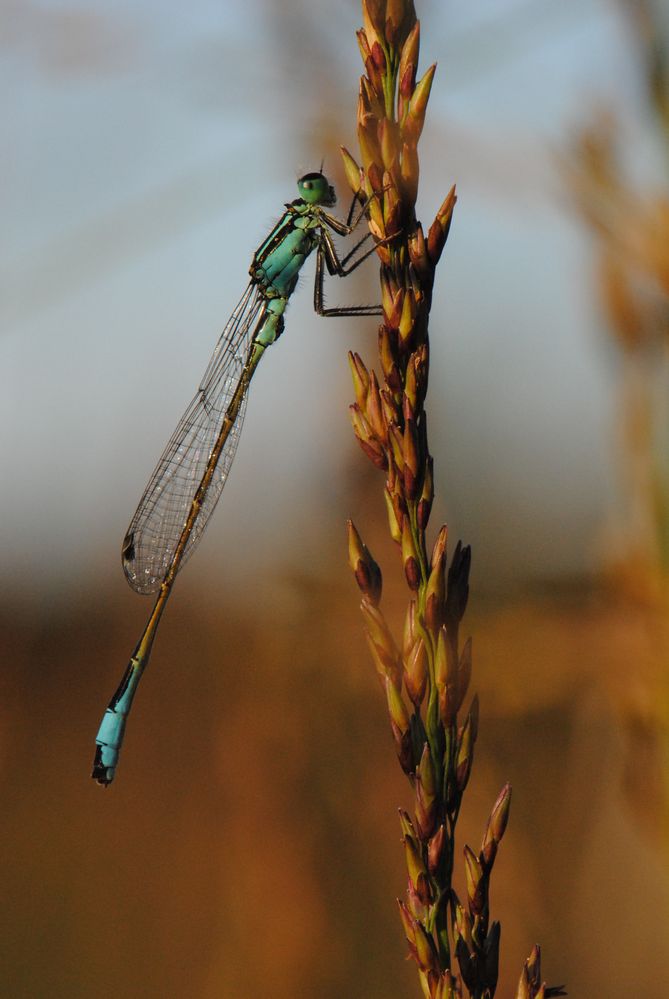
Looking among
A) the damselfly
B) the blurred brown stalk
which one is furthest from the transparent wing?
the blurred brown stalk

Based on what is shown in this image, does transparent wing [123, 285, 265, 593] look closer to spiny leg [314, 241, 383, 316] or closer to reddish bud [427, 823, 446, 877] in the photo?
spiny leg [314, 241, 383, 316]

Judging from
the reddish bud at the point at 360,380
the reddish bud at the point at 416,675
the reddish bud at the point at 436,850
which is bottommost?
the reddish bud at the point at 436,850

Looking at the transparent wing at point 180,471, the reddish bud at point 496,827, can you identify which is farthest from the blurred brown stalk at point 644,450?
the transparent wing at point 180,471

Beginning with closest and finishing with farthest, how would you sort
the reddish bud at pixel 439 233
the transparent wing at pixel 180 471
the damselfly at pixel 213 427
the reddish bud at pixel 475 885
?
the reddish bud at pixel 475 885 < the reddish bud at pixel 439 233 < the damselfly at pixel 213 427 < the transparent wing at pixel 180 471

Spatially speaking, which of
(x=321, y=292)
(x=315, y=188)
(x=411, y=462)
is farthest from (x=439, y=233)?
(x=315, y=188)

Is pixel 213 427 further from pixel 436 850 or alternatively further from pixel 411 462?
pixel 436 850

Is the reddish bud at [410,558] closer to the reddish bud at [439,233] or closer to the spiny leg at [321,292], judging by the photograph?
the reddish bud at [439,233]

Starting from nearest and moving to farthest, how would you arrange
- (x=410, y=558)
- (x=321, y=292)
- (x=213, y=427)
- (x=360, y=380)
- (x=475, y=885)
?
(x=475, y=885) → (x=410, y=558) → (x=360, y=380) → (x=321, y=292) → (x=213, y=427)

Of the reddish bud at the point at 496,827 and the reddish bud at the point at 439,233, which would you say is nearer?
the reddish bud at the point at 496,827
